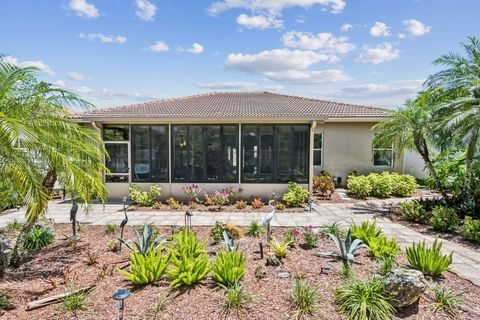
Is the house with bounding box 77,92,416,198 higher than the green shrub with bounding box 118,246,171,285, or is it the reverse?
the house with bounding box 77,92,416,198

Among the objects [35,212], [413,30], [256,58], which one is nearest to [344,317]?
[35,212]

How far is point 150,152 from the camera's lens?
12.2m

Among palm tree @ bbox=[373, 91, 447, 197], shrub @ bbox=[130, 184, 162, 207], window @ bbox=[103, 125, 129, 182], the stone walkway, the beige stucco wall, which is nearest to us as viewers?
the stone walkway

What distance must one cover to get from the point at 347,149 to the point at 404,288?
12.4m

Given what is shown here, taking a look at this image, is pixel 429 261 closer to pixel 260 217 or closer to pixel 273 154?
pixel 260 217

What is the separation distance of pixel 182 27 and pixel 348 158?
35.4 ft

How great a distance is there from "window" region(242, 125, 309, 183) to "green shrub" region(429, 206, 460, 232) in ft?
15.8

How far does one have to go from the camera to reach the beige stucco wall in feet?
50.2

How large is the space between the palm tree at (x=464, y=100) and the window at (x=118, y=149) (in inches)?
467

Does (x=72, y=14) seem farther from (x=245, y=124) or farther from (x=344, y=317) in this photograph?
(x=344, y=317)

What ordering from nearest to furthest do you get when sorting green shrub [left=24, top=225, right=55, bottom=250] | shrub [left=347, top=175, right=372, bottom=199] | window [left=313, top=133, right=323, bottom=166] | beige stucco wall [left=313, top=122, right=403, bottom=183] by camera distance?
1. green shrub [left=24, top=225, right=55, bottom=250]
2. shrub [left=347, top=175, right=372, bottom=199]
3. beige stucco wall [left=313, top=122, right=403, bottom=183]
4. window [left=313, top=133, right=323, bottom=166]

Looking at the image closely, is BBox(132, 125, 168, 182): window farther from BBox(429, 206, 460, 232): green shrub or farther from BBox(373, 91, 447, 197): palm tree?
BBox(429, 206, 460, 232): green shrub

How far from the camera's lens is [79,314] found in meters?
3.90

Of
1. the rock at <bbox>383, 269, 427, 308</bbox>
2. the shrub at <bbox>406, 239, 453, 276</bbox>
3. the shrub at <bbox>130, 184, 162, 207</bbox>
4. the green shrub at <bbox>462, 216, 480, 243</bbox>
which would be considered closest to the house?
the shrub at <bbox>130, 184, 162, 207</bbox>
